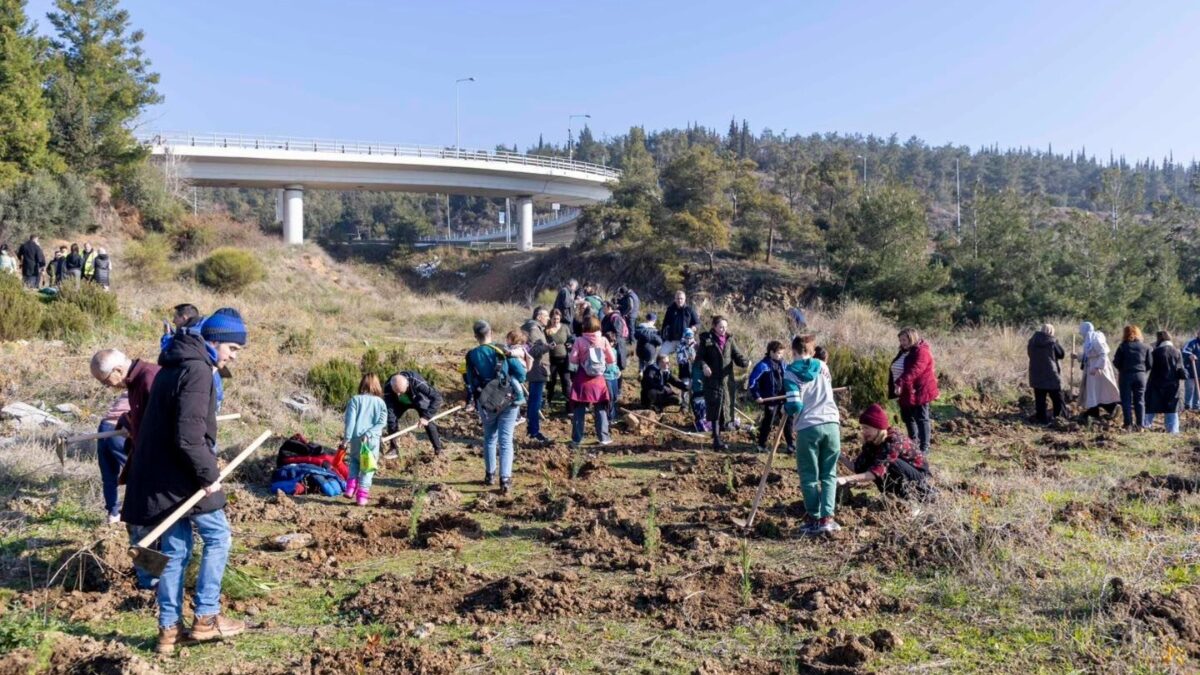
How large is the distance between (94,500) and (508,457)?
11.6ft

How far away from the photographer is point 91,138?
3588 centimetres

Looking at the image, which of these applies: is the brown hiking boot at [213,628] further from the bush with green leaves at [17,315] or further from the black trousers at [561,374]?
the bush with green leaves at [17,315]

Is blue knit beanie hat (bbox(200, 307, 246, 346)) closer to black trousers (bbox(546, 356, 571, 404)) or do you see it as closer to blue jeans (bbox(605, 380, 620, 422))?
blue jeans (bbox(605, 380, 620, 422))

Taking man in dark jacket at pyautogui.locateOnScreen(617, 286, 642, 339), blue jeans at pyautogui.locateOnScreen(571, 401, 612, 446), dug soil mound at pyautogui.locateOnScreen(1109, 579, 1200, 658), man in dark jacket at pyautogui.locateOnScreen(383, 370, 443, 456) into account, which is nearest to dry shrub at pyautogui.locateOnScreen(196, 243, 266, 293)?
man in dark jacket at pyautogui.locateOnScreen(617, 286, 642, 339)

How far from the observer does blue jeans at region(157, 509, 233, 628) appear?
15.2 ft

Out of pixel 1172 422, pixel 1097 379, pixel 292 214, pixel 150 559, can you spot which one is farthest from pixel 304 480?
pixel 292 214

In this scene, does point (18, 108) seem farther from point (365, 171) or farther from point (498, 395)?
point (498, 395)

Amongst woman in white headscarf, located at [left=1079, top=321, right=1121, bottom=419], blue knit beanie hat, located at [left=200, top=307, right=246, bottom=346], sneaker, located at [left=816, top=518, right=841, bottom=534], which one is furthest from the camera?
woman in white headscarf, located at [left=1079, top=321, right=1121, bottom=419]

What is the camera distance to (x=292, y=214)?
46094mm

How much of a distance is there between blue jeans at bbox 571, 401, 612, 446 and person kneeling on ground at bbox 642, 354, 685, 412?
2.16 meters

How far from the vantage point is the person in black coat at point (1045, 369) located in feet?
41.2

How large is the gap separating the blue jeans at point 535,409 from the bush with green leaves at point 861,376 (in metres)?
4.76

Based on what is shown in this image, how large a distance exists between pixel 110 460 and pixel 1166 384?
1268cm

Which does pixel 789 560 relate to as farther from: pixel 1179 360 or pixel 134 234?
pixel 134 234
